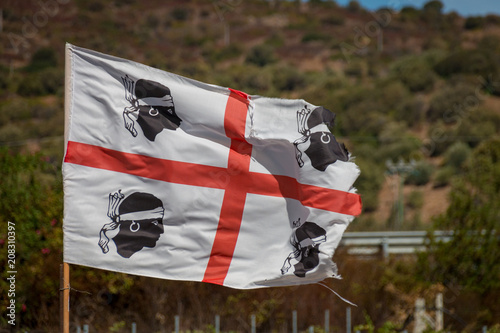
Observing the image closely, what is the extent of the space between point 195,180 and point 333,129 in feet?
60.8

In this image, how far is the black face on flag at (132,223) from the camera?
5090 millimetres

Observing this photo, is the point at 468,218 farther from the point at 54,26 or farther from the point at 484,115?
the point at 54,26

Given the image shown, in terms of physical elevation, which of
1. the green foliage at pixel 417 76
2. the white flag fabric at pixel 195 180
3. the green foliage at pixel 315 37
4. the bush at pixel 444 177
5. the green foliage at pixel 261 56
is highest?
the green foliage at pixel 315 37

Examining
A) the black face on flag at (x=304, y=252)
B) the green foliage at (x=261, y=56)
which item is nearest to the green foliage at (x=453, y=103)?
the green foliage at (x=261, y=56)

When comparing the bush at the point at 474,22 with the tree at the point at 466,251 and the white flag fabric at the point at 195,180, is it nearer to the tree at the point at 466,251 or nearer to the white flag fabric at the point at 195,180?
the tree at the point at 466,251

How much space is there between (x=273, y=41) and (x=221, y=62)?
14.1 metres

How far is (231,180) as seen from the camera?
5.61 metres

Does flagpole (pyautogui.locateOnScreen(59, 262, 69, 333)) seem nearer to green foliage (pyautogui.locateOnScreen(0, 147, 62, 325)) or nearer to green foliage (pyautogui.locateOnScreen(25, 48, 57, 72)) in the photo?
green foliage (pyautogui.locateOnScreen(0, 147, 62, 325))

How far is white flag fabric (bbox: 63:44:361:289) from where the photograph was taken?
5.05 m

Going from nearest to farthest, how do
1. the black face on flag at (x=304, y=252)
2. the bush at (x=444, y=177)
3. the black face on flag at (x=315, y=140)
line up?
the black face on flag at (x=304, y=252) → the black face on flag at (x=315, y=140) → the bush at (x=444, y=177)

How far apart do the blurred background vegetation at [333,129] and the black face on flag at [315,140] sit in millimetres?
1875

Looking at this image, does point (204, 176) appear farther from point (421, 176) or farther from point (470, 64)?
point (470, 64)

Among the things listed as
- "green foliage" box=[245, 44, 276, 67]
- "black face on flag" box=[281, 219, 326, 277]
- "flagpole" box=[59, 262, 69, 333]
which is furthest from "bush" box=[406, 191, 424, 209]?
"green foliage" box=[245, 44, 276, 67]

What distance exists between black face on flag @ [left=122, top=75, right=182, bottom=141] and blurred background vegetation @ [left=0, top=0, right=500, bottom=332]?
5.57 feet
